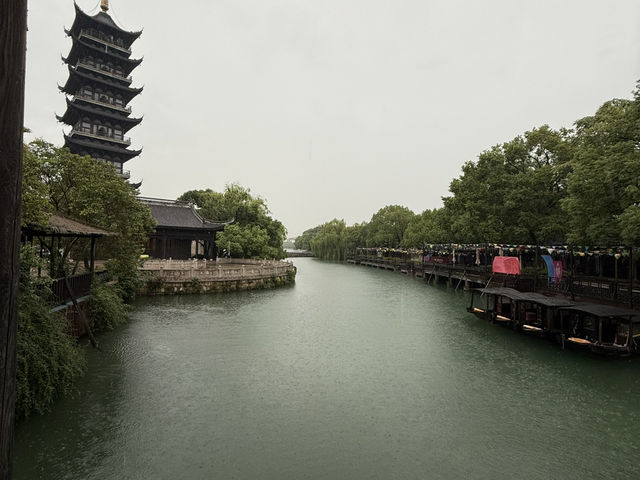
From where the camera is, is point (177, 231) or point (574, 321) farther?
point (177, 231)

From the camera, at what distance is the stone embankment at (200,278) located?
28.7 meters

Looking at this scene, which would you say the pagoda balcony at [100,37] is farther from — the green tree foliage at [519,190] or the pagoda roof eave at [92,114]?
the green tree foliage at [519,190]

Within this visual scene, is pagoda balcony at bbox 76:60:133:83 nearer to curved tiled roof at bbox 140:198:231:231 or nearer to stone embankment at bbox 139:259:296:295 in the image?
curved tiled roof at bbox 140:198:231:231

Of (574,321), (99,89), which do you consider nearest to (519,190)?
(574,321)

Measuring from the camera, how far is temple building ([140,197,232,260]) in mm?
39250

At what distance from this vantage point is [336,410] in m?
10.4

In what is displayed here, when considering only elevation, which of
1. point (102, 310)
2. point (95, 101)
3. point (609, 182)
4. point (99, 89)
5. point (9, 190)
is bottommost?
point (102, 310)

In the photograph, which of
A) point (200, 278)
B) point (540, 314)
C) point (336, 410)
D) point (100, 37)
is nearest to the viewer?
point (336, 410)

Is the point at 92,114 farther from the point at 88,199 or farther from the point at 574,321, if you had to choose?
the point at 574,321

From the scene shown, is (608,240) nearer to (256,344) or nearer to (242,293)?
(256,344)

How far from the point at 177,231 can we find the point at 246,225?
9.38 metres

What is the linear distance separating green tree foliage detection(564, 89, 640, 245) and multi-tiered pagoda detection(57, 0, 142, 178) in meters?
48.8

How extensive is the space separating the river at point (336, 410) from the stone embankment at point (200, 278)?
33.6 ft

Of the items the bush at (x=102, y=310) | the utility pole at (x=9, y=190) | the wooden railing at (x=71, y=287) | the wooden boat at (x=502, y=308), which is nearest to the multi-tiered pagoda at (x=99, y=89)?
the bush at (x=102, y=310)
